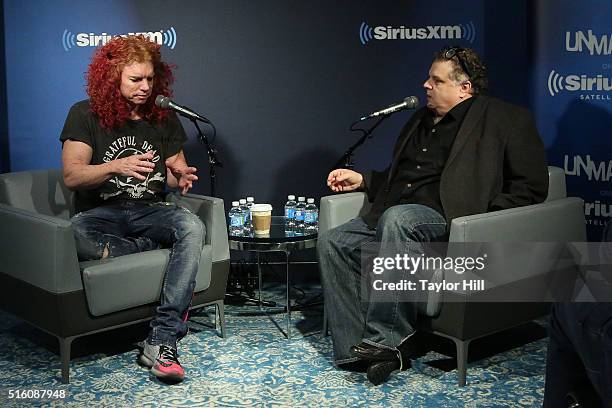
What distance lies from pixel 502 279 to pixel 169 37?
2.61 metres

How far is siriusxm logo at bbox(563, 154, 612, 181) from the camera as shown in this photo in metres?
4.75

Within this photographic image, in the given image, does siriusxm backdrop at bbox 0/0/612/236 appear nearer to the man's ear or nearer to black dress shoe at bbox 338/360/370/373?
the man's ear

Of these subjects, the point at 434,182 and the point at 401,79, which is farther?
the point at 401,79

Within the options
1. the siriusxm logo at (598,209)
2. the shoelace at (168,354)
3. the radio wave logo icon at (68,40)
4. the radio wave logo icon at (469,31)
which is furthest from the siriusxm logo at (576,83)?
the radio wave logo icon at (68,40)

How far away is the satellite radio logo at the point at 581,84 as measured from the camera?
15.5 feet

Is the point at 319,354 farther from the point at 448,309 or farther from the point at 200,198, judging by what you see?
the point at 200,198

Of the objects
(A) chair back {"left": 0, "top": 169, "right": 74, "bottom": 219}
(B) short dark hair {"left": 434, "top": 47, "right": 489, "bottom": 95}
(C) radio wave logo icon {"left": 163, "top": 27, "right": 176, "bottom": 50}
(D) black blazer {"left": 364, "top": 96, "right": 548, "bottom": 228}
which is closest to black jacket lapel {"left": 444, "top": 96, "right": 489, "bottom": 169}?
(D) black blazer {"left": 364, "top": 96, "right": 548, "bottom": 228}

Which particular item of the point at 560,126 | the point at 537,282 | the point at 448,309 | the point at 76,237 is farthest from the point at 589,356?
the point at 560,126

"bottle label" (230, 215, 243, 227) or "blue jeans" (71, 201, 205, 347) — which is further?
"bottle label" (230, 215, 243, 227)

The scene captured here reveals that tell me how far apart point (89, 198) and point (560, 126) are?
108 inches

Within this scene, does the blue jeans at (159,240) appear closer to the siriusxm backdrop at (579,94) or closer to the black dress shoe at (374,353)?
the black dress shoe at (374,353)

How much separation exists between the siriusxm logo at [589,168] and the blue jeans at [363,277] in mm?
1518

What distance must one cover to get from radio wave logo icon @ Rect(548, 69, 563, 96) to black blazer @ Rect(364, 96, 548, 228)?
1.23 metres

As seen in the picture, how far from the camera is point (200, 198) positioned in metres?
4.16
